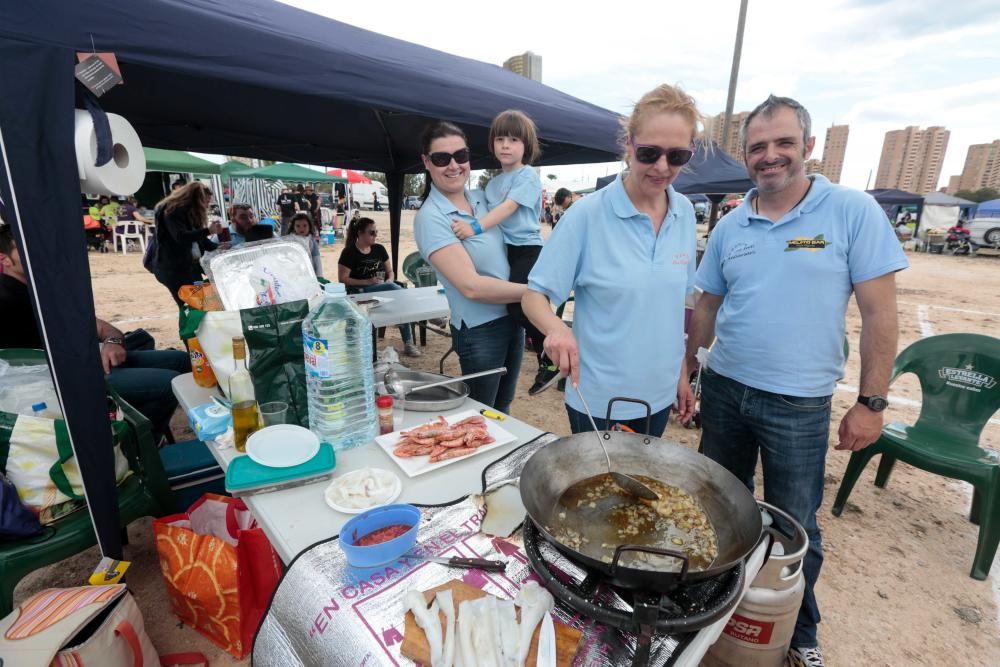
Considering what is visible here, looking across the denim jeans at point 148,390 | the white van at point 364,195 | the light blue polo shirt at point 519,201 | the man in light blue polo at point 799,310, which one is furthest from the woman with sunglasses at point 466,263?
the white van at point 364,195

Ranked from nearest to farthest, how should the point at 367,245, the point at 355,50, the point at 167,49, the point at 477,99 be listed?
the point at 167,49 < the point at 355,50 < the point at 477,99 < the point at 367,245

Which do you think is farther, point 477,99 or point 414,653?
point 477,99

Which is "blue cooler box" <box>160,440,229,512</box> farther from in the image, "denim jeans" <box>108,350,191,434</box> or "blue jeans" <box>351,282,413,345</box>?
"blue jeans" <box>351,282,413,345</box>

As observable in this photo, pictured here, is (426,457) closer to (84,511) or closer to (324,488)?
(324,488)

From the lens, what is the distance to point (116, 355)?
2.87 m

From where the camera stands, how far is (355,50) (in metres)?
2.60

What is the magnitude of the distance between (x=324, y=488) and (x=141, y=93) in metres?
3.78

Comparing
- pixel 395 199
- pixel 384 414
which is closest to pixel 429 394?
pixel 384 414

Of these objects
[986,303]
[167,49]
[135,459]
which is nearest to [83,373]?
[135,459]

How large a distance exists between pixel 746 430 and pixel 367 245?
17.1ft

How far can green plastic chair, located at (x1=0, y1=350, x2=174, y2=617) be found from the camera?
5.45ft

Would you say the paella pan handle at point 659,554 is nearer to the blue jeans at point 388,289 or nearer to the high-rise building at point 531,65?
the blue jeans at point 388,289

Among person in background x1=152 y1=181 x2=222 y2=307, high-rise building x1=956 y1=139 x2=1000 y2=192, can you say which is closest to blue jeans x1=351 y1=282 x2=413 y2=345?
person in background x1=152 y1=181 x2=222 y2=307

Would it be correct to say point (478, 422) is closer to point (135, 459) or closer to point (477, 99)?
point (135, 459)
